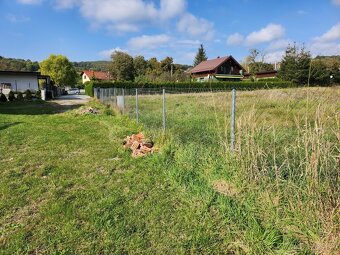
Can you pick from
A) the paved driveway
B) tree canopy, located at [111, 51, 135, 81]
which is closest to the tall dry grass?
the paved driveway

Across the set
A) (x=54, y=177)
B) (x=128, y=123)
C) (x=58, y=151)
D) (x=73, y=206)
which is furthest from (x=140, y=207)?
(x=128, y=123)

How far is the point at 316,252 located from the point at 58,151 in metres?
5.58

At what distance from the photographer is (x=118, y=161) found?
5.50 metres

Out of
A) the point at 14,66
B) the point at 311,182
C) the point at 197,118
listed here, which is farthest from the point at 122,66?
the point at 311,182

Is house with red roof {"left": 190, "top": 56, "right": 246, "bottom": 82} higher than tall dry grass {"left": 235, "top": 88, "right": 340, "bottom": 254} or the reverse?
Answer: higher

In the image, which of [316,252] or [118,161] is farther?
[118,161]

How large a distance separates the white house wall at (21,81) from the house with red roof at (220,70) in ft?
87.9

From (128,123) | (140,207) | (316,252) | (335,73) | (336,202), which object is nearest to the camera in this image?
(316,252)

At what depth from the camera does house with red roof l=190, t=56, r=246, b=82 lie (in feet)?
158

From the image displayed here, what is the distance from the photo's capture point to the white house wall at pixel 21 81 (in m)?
30.2

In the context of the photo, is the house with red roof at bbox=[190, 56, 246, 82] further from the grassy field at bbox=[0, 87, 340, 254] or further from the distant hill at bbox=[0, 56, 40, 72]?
the grassy field at bbox=[0, 87, 340, 254]

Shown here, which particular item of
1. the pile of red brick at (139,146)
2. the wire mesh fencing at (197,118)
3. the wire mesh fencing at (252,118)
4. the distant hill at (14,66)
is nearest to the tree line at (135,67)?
the distant hill at (14,66)

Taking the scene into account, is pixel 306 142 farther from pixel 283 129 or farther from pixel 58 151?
pixel 58 151

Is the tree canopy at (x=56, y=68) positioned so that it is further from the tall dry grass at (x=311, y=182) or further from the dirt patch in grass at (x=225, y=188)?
the tall dry grass at (x=311, y=182)
